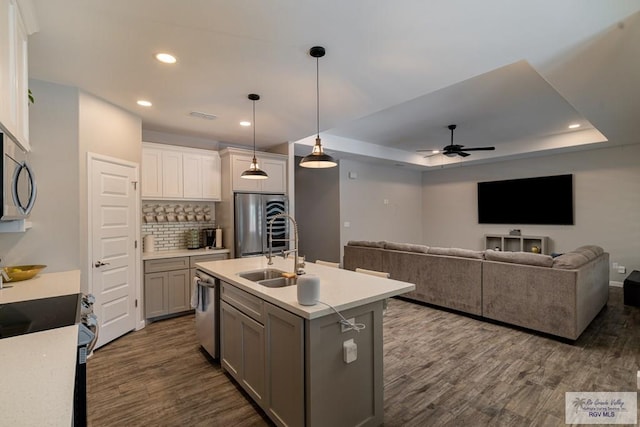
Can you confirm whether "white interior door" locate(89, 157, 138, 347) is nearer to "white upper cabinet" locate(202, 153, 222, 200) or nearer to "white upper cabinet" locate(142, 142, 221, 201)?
"white upper cabinet" locate(142, 142, 221, 201)

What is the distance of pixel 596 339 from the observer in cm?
318

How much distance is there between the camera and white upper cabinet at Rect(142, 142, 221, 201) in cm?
400

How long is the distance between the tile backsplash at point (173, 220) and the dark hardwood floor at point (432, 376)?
1309 mm

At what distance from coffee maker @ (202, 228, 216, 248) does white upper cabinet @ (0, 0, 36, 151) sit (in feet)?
9.29

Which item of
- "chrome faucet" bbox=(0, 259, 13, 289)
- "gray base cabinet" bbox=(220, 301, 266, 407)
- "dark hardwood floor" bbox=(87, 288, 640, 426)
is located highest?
"chrome faucet" bbox=(0, 259, 13, 289)

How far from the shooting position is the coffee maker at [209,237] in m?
4.55

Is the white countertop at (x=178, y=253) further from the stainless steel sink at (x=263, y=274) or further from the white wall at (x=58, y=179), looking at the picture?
the stainless steel sink at (x=263, y=274)

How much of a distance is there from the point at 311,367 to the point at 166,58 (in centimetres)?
245

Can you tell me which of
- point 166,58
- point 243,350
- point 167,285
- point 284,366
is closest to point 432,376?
point 284,366

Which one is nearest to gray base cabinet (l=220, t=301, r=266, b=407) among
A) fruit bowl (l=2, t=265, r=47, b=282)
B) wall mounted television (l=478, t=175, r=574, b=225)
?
fruit bowl (l=2, t=265, r=47, b=282)

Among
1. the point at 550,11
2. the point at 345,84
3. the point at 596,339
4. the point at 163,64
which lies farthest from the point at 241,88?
the point at 596,339

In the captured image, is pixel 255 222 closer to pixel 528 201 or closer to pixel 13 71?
pixel 13 71

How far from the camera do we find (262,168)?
468 centimetres

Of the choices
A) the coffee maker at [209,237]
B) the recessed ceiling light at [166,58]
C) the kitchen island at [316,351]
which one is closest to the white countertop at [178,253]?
the coffee maker at [209,237]
